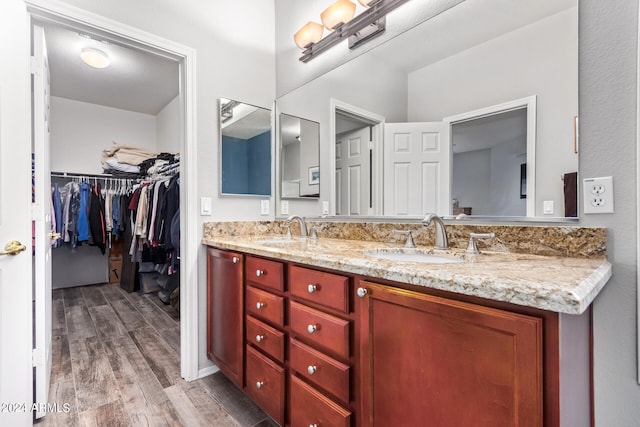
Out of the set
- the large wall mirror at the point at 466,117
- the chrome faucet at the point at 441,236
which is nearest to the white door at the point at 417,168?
the large wall mirror at the point at 466,117

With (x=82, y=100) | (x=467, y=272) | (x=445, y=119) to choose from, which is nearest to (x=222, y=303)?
(x=467, y=272)

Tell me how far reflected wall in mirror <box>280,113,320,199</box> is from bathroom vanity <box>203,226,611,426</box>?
2.92 ft

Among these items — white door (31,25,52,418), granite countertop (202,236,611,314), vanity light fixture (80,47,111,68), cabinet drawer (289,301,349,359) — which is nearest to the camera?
granite countertop (202,236,611,314)

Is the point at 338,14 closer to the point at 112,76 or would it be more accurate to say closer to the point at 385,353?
the point at 385,353

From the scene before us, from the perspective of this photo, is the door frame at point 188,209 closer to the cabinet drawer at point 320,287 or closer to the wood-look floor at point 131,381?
the wood-look floor at point 131,381

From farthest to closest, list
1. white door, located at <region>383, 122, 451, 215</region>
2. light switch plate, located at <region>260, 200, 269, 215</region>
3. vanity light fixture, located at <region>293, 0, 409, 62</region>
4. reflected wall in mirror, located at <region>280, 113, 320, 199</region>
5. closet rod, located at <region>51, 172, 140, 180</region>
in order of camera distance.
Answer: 1. closet rod, located at <region>51, 172, 140, 180</region>
2. light switch plate, located at <region>260, 200, 269, 215</region>
3. reflected wall in mirror, located at <region>280, 113, 320, 199</region>
4. vanity light fixture, located at <region>293, 0, 409, 62</region>
5. white door, located at <region>383, 122, 451, 215</region>

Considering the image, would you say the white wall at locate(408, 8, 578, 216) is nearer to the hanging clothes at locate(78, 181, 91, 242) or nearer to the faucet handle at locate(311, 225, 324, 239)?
the faucet handle at locate(311, 225, 324, 239)

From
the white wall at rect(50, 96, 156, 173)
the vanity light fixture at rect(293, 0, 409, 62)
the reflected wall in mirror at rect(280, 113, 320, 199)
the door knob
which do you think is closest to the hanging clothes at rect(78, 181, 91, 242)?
the white wall at rect(50, 96, 156, 173)

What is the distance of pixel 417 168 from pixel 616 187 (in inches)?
30.4

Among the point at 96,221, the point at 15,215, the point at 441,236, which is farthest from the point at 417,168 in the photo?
the point at 96,221

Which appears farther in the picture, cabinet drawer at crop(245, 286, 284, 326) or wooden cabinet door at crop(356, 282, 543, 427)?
cabinet drawer at crop(245, 286, 284, 326)

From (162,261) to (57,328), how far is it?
3.36 ft

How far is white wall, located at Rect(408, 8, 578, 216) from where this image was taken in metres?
1.07

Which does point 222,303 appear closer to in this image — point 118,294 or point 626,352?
point 626,352
